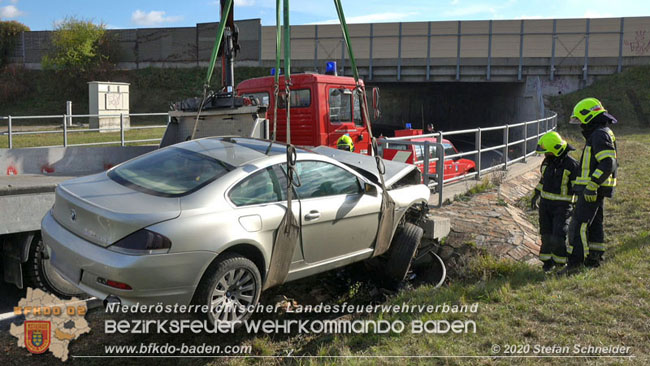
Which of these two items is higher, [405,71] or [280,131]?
[405,71]

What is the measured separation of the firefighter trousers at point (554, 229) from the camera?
6.24 m

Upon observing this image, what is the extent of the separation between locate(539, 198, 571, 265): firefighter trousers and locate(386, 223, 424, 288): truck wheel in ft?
5.06

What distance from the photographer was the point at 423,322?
473cm

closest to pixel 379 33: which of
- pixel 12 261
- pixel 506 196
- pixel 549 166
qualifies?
pixel 506 196

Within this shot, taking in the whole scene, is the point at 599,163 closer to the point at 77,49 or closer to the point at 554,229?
the point at 554,229

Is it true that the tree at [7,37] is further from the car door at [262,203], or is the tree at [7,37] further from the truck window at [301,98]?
the car door at [262,203]

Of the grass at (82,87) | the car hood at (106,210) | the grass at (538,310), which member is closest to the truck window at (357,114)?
the grass at (538,310)

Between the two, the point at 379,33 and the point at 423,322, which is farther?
the point at 379,33

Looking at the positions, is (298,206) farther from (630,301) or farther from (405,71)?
(405,71)

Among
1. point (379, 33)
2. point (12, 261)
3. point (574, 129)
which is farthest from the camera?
point (379, 33)

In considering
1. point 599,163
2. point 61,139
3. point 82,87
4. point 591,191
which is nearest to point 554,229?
point 591,191

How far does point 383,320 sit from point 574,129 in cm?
2202

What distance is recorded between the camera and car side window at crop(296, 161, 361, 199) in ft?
16.6

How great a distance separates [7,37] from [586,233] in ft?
148
